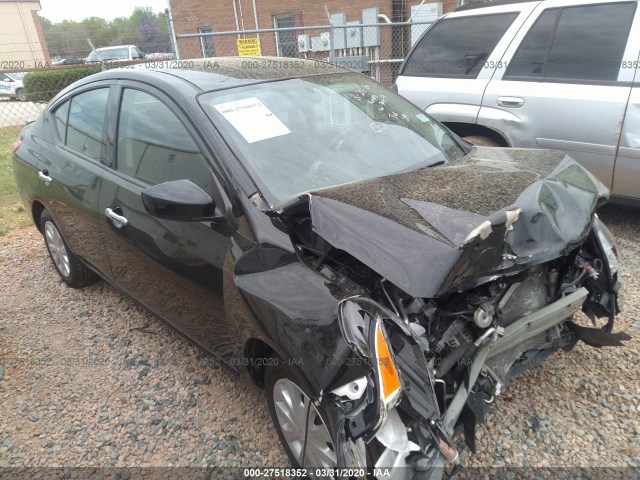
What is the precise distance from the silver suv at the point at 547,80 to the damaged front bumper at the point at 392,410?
3121mm

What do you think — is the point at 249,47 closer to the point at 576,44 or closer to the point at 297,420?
the point at 576,44

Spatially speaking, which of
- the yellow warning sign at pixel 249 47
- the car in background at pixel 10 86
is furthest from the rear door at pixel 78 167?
the car in background at pixel 10 86

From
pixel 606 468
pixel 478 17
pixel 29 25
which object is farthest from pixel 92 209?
pixel 29 25

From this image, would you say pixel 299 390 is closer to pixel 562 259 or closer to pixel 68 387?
pixel 562 259

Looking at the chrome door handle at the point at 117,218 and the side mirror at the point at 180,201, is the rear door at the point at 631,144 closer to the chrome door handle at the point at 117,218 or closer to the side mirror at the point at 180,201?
the side mirror at the point at 180,201

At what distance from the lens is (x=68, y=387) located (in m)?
2.99

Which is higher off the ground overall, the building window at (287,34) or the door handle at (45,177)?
the building window at (287,34)

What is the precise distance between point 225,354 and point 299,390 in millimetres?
599

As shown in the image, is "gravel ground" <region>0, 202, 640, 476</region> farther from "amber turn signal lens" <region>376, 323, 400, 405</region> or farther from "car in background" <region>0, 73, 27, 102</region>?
"car in background" <region>0, 73, 27, 102</region>

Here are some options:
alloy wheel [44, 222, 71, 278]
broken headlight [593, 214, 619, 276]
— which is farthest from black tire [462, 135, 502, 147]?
alloy wheel [44, 222, 71, 278]

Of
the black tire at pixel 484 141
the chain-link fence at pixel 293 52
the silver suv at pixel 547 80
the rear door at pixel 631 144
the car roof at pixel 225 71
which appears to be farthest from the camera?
the chain-link fence at pixel 293 52

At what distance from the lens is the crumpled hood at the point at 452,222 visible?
5.69 ft

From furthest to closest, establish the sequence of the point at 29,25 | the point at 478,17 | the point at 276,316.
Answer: the point at 29,25 → the point at 478,17 → the point at 276,316

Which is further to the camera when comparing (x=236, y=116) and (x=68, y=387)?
(x=68, y=387)
